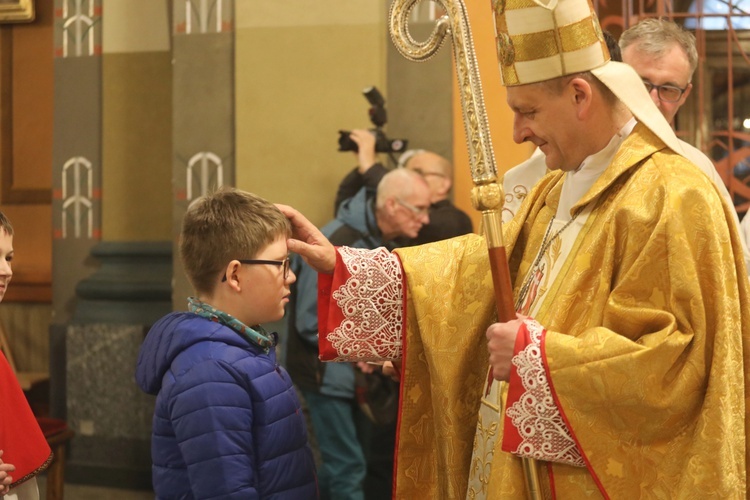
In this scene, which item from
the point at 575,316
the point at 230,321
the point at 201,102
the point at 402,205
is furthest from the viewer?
the point at 201,102

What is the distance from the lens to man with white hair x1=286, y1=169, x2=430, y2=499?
439cm

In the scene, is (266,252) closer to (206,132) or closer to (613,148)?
(613,148)

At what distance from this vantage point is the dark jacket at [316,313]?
4.44 metres

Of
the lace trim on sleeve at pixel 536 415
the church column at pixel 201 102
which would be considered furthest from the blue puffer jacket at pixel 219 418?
the church column at pixel 201 102

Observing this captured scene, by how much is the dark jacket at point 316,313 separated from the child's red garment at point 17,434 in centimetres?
204

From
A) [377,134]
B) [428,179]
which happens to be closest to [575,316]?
[428,179]

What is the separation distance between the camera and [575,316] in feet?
6.59

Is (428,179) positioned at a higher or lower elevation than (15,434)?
higher

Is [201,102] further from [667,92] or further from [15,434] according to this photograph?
[15,434]

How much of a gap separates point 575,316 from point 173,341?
1.02m

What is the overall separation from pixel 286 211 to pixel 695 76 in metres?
3.02

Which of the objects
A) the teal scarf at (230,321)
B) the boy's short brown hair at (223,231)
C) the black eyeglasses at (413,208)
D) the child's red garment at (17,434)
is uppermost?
the black eyeglasses at (413,208)

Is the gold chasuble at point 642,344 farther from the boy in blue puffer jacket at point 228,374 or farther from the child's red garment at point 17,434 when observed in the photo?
the child's red garment at point 17,434

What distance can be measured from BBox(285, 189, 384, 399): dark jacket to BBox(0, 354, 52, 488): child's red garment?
2.04 meters
